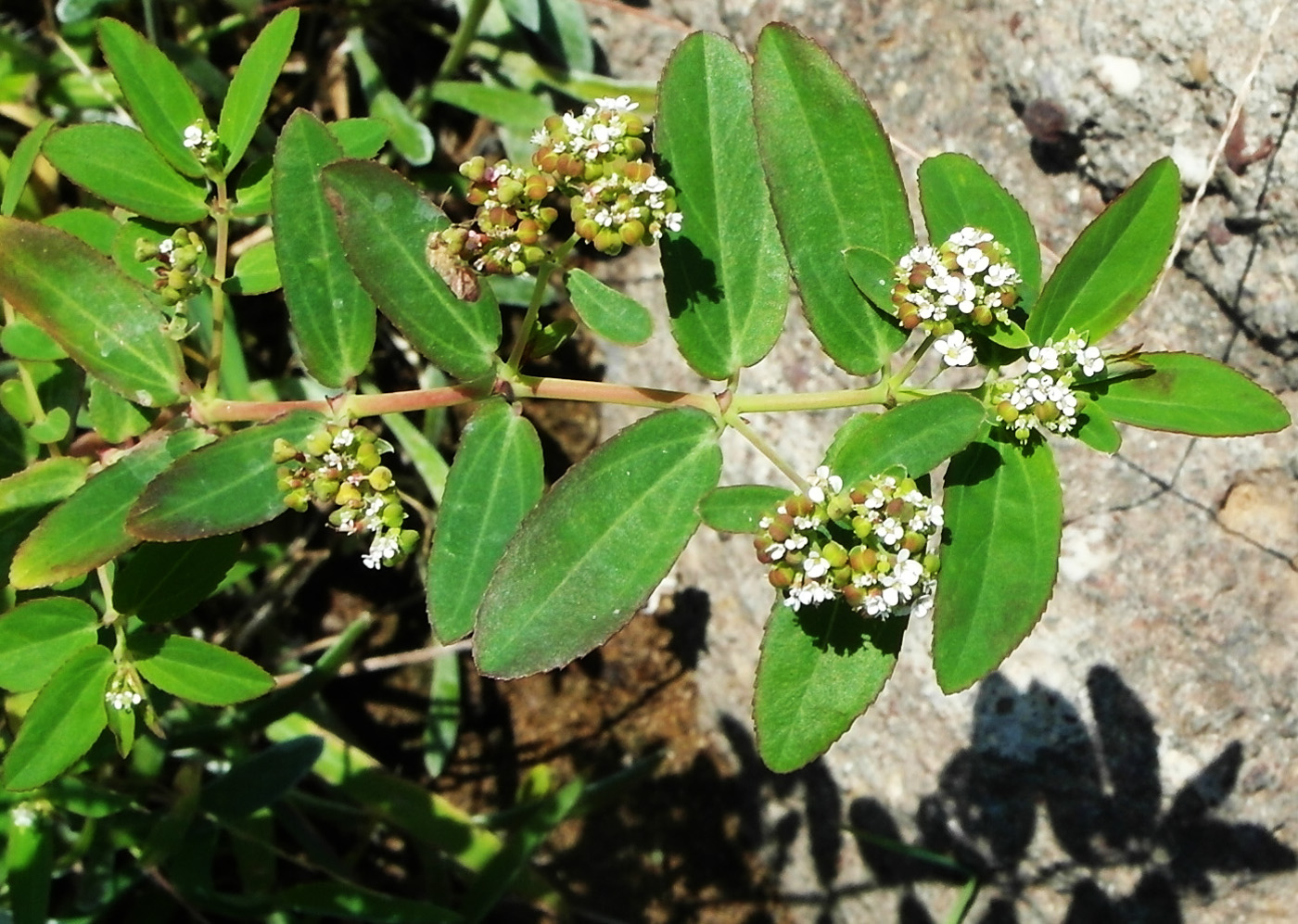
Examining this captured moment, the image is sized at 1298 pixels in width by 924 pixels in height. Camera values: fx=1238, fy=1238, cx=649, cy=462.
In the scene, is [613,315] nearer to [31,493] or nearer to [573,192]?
[573,192]

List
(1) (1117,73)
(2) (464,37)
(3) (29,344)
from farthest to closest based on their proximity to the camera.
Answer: (2) (464,37), (1) (1117,73), (3) (29,344)

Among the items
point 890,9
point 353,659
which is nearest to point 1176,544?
point 890,9

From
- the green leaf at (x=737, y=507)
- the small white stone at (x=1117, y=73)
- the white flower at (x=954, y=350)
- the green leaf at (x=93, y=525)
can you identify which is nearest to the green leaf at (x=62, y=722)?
the green leaf at (x=93, y=525)

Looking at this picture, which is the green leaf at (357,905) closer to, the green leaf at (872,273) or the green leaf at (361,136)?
the green leaf at (361,136)

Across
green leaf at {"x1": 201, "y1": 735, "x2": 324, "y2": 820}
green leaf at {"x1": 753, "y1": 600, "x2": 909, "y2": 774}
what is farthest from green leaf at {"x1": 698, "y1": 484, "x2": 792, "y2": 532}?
green leaf at {"x1": 201, "y1": 735, "x2": 324, "y2": 820}

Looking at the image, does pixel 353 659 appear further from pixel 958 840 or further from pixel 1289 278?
pixel 1289 278

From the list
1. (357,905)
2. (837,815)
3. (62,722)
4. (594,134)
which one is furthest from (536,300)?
(837,815)

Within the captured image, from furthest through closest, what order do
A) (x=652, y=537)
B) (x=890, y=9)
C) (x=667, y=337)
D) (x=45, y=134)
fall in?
(x=667, y=337), (x=890, y=9), (x=45, y=134), (x=652, y=537)

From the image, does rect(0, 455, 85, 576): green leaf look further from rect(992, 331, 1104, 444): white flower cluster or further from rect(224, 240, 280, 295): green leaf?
rect(992, 331, 1104, 444): white flower cluster
